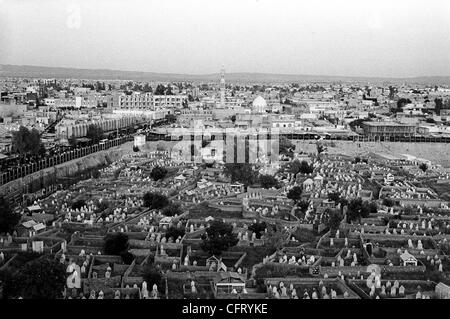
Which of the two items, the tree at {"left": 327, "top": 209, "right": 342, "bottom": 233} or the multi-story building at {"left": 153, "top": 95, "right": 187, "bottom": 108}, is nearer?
the tree at {"left": 327, "top": 209, "right": 342, "bottom": 233}

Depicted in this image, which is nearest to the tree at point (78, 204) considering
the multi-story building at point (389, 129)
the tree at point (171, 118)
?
the multi-story building at point (389, 129)

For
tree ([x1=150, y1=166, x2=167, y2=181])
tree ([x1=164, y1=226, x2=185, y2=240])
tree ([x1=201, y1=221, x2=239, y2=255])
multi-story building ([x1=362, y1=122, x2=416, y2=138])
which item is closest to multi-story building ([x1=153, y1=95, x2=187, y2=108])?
multi-story building ([x1=362, y1=122, x2=416, y2=138])

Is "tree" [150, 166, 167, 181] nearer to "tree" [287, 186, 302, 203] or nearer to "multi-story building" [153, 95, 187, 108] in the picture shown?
"tree" [287, 186, 302, 203]

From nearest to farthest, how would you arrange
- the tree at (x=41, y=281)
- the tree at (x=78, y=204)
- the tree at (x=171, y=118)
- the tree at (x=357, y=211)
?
the tree at (x=41, y=281)
the tree at (x=357, y=211)
the tree at (x=78, y=204)
the tree at (x=171, y=118)

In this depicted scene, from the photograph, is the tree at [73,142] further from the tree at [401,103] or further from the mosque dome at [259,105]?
the tree at [401,103]

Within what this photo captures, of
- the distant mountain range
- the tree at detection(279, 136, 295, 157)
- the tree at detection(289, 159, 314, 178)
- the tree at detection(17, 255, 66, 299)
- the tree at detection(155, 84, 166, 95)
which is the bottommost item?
the tree at detection(279, 136, 295, 157)

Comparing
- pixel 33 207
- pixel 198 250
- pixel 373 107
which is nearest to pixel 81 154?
pixel 33 207
